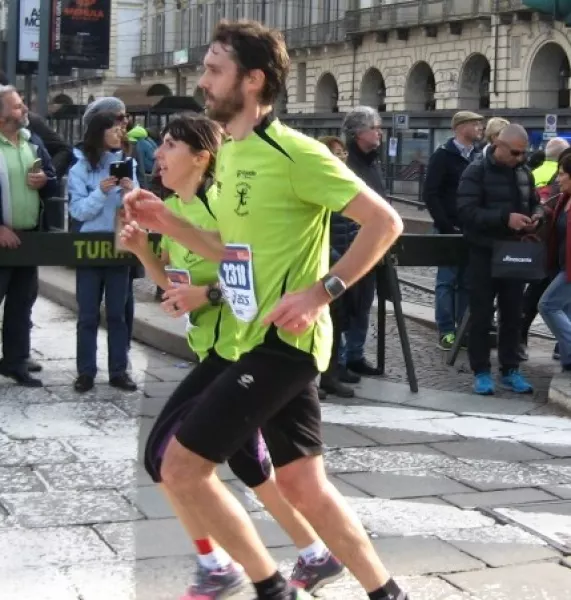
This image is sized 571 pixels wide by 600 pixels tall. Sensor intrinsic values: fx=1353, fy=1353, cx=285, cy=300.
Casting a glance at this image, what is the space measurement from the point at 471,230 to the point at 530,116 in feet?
70.2

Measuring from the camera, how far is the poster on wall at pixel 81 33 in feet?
69.4

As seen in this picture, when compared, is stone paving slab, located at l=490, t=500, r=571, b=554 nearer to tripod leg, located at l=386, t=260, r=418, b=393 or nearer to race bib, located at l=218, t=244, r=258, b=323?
race bib, located at l=218, t=244, r=258, b=323

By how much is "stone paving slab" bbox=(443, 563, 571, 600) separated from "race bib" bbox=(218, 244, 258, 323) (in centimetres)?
133

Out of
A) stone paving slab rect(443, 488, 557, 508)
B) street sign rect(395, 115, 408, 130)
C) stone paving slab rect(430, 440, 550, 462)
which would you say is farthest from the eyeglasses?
street sign rect(395, 115, 408, 130)

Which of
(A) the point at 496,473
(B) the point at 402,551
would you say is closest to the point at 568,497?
(A) the point at 496,473

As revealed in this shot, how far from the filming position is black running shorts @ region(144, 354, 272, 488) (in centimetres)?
410

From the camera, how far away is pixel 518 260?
820 centimetres

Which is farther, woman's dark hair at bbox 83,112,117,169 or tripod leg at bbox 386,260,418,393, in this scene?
tripod leg at bbox 386,260,418,393

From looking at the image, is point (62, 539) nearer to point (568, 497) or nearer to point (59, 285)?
point (568, 497)

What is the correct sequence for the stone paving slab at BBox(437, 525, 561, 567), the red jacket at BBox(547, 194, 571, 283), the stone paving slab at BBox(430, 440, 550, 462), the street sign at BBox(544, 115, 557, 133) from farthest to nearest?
1. the street sign at BBox(544, 115, 557, 133)
2. the red jacket at BBox(547, 194, 571, 283)
3. the stone paving slab at BBox(430, 440, 550, 462)
4. the stone paving slab at BBox(437, 525, 561, 567)

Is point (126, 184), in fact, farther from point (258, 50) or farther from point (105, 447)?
point (258, 50)

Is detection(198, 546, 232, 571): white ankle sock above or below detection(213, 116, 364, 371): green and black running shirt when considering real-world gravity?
below

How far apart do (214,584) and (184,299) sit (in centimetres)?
91

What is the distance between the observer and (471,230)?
27.7ft
